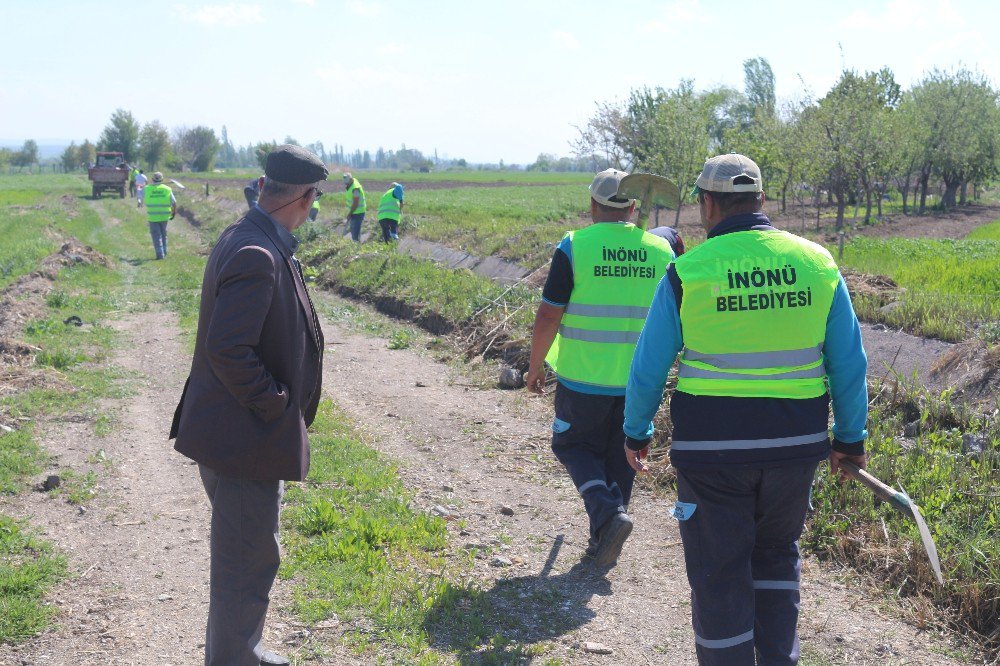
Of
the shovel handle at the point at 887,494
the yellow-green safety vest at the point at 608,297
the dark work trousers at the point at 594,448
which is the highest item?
the yellow-green safety vest at the point at 608,297

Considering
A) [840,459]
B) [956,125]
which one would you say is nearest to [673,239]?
[840,459]

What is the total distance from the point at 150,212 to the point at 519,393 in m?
13.6

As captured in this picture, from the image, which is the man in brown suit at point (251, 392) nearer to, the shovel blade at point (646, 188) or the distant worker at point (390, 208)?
the shovel blade at point (646, 188)

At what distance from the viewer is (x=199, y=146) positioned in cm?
11931

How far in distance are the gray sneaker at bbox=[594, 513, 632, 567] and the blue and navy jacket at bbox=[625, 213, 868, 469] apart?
4.00 ft

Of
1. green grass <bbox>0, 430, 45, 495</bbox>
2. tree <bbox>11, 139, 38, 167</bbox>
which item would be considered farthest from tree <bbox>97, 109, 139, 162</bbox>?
green grass <bbox>0, 430, 45, 495</bbox>

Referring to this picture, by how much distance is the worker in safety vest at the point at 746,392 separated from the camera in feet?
9.86

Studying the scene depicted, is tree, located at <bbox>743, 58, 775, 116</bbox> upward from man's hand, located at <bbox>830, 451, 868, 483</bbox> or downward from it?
upward

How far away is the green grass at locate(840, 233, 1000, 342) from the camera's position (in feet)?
26.4

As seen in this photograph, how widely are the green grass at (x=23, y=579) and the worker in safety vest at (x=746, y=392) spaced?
3.07 metres

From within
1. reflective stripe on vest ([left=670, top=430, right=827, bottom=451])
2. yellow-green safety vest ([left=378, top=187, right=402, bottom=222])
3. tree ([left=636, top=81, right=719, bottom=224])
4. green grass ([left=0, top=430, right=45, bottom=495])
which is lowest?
green grass ([left=0, top=430, right=45, bottom=495])

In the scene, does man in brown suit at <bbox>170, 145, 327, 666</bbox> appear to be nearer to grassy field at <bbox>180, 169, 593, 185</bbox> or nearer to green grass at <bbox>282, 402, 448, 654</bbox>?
green grass at <bbox>282, 402, 448, 654</bbox>

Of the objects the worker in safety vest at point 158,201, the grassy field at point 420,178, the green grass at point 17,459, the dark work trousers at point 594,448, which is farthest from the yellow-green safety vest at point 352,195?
the grassy field at point 420,178

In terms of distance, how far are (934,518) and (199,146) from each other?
126 meters
